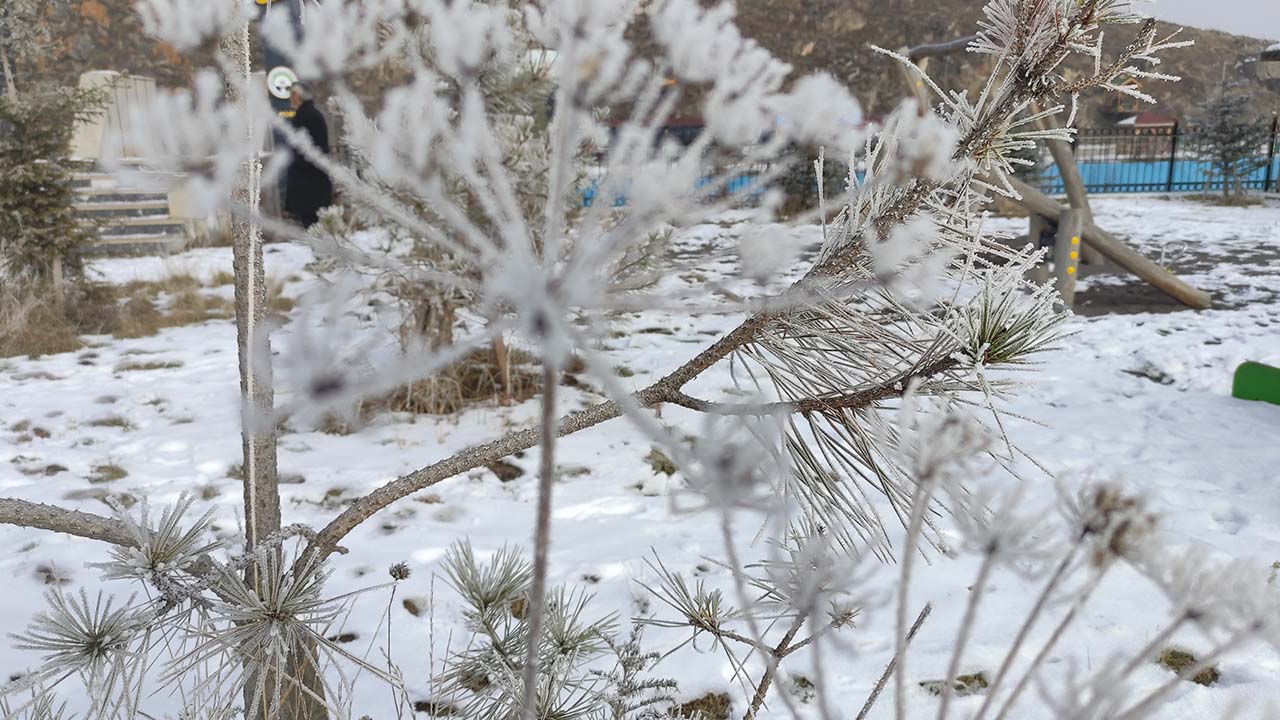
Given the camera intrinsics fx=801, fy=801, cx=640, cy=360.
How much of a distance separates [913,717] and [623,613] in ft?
2.48

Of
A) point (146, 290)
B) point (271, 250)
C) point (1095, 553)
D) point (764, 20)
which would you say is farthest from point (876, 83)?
point (1095, 553)

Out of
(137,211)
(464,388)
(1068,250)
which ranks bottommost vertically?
(464,388)

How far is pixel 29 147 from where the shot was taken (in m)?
4.92

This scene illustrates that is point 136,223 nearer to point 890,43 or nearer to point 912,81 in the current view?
point 912,81

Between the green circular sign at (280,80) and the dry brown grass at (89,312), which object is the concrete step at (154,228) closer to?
the green circular sign at (280,80)

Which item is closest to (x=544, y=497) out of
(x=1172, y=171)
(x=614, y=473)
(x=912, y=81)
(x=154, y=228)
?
(x=614, y=473)

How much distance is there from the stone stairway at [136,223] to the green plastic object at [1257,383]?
8242 millimetres

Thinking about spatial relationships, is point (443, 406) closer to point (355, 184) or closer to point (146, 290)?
point (355, 184)

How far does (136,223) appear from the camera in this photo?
7668 mm

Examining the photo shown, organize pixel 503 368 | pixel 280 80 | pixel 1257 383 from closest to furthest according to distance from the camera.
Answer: pixel 1257 383, pixel 503 368, pixel 280 80

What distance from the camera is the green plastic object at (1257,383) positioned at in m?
3.58

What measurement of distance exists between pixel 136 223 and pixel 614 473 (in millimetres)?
6817

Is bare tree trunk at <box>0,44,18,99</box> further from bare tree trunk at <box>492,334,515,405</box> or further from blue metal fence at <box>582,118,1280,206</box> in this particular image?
blue metal fence at <box>582,118,1280,206</box>

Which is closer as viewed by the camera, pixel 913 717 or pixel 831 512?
pixel 831 512
